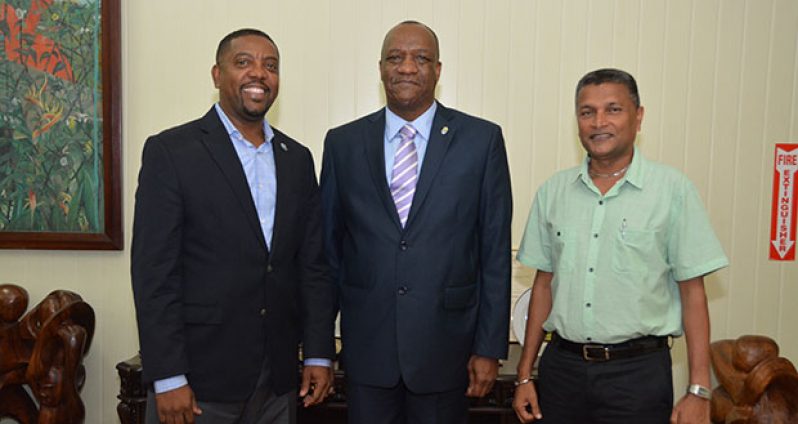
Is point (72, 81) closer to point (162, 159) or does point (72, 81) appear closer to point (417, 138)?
point (162, 159)

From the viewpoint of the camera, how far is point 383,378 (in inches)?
70.9

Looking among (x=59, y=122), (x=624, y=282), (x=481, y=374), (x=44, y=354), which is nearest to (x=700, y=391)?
(x=624, y=282)

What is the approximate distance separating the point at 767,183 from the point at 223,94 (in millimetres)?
2403

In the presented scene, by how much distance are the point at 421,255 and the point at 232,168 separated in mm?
572

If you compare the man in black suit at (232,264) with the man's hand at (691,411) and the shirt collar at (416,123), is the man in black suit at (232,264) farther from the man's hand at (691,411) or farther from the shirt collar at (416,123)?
the man's hand at (691,411)

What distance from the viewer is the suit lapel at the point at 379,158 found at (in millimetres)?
1810

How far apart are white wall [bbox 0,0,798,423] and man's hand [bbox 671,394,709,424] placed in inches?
44.9

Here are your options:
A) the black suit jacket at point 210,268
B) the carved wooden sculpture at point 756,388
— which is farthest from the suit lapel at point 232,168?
the carved wooden sculpture at point 756,388

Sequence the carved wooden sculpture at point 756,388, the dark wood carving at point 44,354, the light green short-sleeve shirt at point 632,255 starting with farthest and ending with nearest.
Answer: the dark wood carving at point 44,354
the carved wooden sculpture at point 756,388
the light green short-sleeve shirt at point 632,255

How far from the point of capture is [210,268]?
1657 millimetres

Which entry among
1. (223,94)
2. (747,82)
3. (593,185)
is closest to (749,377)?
(593,185)

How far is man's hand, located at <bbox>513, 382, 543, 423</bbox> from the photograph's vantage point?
73.2 inches

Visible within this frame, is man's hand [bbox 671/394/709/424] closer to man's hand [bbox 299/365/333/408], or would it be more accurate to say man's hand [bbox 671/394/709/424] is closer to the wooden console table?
the wooden console table

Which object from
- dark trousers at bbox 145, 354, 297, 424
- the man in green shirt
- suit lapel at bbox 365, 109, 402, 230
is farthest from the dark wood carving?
the man in green shirt
